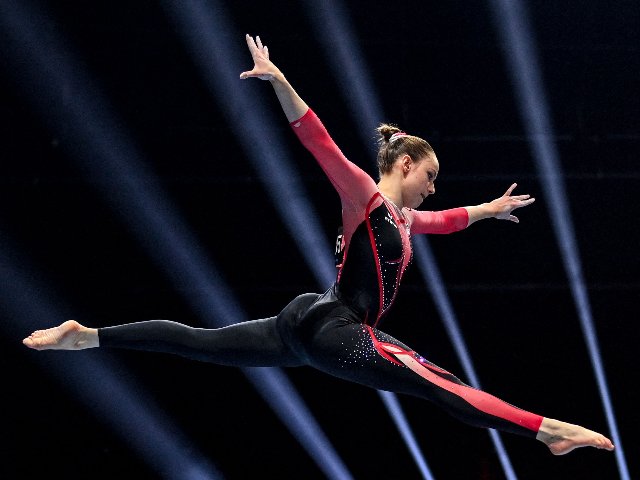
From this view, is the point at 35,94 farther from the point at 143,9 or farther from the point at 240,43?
the point at 240,43

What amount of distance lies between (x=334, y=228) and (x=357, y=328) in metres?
2.26

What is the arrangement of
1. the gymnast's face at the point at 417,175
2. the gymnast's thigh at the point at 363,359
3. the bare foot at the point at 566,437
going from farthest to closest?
1. the gymnast's face at the point at 417,175
2. the gymnast's thigh at the point at 363,359
3. the bare foot at the point at 566,437

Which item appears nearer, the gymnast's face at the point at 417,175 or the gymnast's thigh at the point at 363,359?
the gymnast's thigh at the point at 363,359

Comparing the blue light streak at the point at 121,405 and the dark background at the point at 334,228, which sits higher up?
the dark background at the point at 334,228

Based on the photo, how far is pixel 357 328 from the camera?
8.18 ft

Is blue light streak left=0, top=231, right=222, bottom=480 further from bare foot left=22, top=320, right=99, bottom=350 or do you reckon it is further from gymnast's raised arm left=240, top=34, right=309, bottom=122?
gymnast's raised arm left=240, top=34, right=309, bottom=122

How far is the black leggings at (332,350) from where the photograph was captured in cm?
233

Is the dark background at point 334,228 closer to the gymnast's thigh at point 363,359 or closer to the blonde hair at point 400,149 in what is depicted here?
the blonde hair at point 400,149

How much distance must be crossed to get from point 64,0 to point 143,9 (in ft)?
1.30

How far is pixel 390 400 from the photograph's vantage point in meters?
4.87

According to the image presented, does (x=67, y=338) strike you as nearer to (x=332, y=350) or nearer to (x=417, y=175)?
(x=332, y=350)

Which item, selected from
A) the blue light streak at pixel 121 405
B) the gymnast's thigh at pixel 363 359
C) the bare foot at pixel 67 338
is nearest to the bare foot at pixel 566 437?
the gymnast's thigh at pixel 363 359

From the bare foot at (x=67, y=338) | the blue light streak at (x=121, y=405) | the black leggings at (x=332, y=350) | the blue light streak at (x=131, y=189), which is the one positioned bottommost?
the bare foot at (x=67, y=338)

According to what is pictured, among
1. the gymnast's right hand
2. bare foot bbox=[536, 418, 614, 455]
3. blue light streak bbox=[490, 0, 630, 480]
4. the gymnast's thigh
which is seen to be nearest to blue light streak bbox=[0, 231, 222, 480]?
blue light streak bbox=[490, 0, 630, 480]
